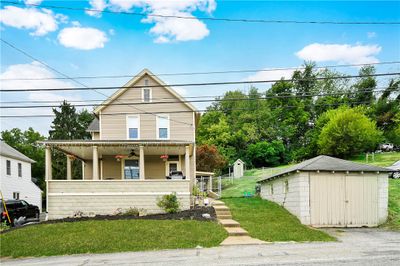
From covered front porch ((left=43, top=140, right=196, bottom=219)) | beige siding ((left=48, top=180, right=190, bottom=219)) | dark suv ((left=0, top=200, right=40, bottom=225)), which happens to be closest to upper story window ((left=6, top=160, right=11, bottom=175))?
dark suv ((left=0, top=200, right=40, bottom=225))

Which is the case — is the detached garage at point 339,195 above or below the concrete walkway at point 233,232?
above

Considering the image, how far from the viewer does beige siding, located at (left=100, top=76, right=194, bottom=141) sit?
2173 centimetres

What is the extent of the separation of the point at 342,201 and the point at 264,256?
22.8 ft

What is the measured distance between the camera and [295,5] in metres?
12.7

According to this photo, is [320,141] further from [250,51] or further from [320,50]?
[250,51]

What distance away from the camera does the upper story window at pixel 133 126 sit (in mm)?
21797

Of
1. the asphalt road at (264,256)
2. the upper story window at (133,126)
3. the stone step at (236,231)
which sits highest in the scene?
the upper story window at (133,126)

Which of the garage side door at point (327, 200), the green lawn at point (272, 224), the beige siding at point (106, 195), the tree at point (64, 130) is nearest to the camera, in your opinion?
the green lawn at point (272, 224)

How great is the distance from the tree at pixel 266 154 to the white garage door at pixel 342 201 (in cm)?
3011

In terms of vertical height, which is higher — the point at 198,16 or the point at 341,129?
the point at 198,16

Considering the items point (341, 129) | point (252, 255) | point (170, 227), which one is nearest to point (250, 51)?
point (170, 227)

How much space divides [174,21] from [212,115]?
39828 millimetres

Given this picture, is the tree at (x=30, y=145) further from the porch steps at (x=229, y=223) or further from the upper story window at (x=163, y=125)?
the porch steps at (x=229, y=223)

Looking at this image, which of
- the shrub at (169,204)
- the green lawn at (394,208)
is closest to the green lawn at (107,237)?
the shrub at (169,204)
